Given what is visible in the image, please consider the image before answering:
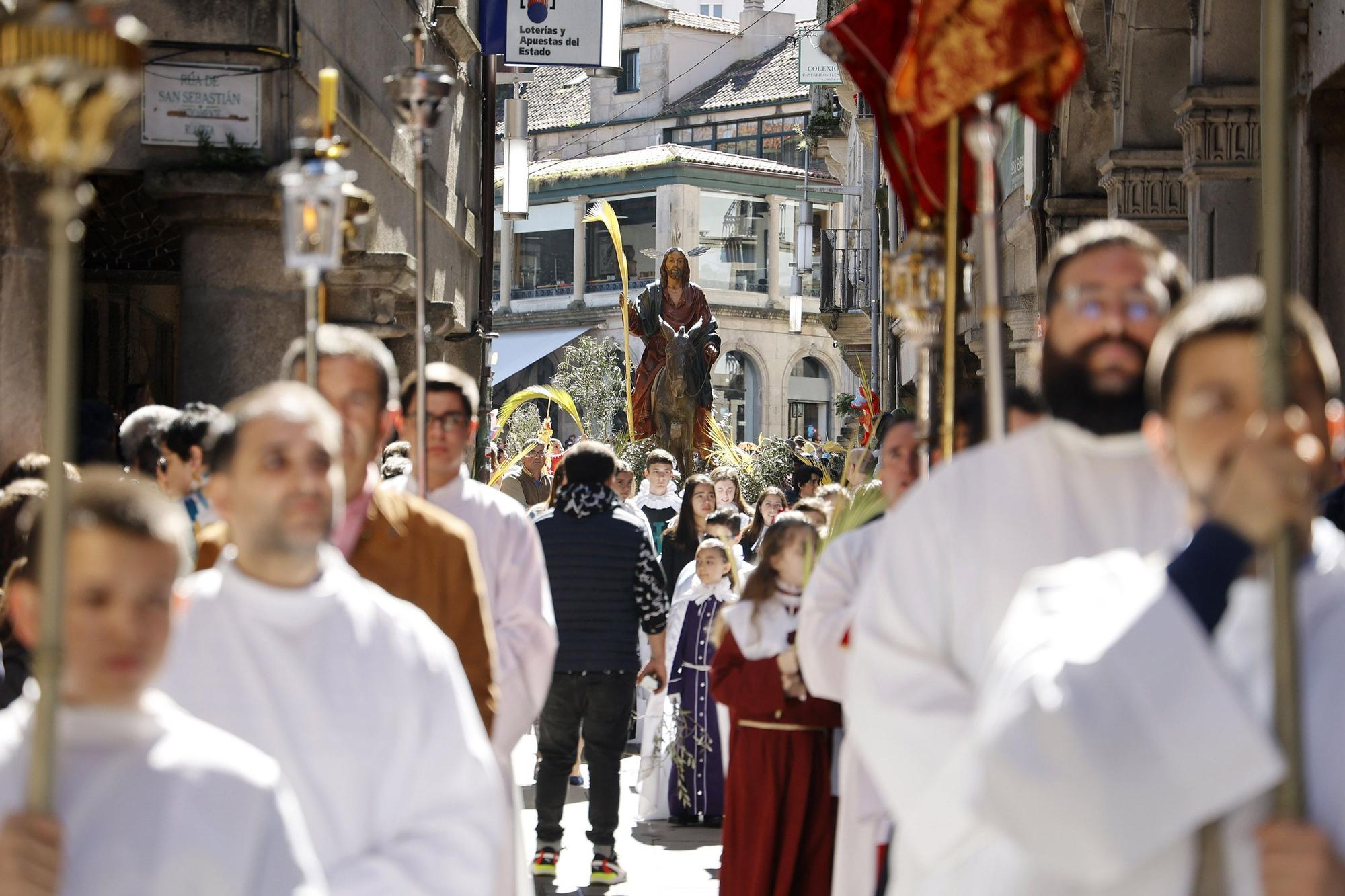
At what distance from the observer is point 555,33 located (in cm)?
1614

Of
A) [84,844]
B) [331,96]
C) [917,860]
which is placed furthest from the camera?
[331,96]

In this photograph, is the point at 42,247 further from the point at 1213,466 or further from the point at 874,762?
the point at 1213,466

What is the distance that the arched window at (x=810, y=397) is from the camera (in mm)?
54438

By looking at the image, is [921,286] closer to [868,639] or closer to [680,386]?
[868,639]

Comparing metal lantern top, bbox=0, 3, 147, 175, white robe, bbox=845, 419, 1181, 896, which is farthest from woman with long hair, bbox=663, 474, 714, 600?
metal lantern top, bbox=0, 3, 147, 175

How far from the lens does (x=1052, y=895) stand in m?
2.37

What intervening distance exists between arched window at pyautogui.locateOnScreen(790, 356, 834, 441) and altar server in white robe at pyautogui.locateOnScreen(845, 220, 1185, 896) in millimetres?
50636

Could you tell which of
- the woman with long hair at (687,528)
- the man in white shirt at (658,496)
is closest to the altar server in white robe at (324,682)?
the woman with long hair at (687,528)

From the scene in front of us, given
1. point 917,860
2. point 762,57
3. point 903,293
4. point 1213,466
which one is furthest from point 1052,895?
point 762,57

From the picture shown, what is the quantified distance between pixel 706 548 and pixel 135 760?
7790 millimetres

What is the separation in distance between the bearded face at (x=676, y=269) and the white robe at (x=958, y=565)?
85.4 feet

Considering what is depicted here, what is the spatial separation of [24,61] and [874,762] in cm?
180

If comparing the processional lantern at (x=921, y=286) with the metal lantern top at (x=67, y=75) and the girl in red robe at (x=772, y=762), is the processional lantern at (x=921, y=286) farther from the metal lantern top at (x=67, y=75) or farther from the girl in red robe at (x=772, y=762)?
the girl in red robe at (x=772, y=762)

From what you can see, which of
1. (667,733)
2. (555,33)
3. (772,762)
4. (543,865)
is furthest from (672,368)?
(772,762)
